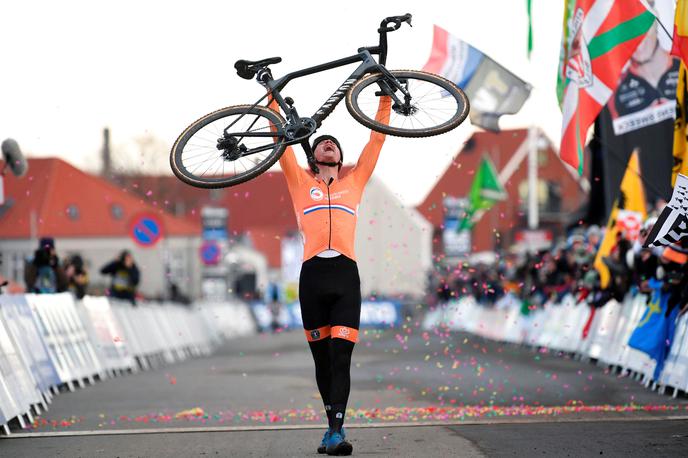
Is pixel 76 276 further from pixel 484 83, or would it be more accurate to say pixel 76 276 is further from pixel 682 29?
pixel 682 29

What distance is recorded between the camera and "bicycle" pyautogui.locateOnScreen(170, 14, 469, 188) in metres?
9.27

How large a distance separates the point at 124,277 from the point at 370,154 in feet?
48.9

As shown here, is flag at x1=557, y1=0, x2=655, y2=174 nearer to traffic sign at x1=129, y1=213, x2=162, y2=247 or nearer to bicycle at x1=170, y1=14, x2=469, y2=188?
bicycle at x1=170, y1=14, x2=469, y2=188

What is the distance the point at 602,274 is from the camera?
20.1 meters

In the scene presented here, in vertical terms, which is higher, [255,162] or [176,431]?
[255,162]

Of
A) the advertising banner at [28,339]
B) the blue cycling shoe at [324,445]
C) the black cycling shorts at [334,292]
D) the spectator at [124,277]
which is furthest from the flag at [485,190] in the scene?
the blue cycling shoe at [324,445]

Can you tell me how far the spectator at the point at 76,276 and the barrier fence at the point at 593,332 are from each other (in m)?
5.53

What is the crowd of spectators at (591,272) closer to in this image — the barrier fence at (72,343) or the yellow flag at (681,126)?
the yellow flag at (681,126)

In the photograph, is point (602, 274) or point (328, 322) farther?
point (602, 274)

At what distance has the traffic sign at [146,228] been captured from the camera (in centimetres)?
2838

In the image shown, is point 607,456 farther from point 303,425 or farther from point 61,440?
point 61,440

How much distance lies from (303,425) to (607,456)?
3130 millimetres

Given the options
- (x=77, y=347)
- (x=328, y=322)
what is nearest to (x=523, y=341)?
(x=77, y=347)

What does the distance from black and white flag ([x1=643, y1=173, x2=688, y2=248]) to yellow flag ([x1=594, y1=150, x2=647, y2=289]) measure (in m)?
8.93
